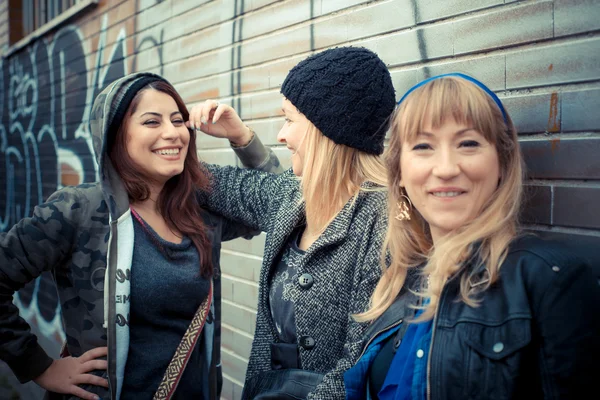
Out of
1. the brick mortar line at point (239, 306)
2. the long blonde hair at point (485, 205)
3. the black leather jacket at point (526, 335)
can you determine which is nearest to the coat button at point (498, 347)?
the black leather jacket at point (526, 335)

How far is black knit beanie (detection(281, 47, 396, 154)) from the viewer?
1913 millimetres

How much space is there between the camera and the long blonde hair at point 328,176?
1940 mm

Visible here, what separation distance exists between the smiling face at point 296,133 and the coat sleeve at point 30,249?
2.82 ft

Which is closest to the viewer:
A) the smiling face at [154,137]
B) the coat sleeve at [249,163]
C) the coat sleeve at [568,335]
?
the coat sleeve at [568,335]

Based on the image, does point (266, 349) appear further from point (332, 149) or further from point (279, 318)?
point (332, 149)

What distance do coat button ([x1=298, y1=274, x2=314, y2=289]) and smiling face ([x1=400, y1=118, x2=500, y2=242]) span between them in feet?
1.61

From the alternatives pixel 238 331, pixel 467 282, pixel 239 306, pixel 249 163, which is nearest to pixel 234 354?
pixel 238 331

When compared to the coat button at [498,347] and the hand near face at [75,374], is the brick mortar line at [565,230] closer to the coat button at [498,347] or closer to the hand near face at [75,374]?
the coat button at [498,347]

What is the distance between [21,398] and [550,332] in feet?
15.2

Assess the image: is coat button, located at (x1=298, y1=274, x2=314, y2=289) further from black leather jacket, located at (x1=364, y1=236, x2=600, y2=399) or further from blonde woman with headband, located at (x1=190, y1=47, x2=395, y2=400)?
black leather jacket, located at (x1=364, y1=236, x2=600, y2=399)

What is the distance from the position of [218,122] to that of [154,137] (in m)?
0.35

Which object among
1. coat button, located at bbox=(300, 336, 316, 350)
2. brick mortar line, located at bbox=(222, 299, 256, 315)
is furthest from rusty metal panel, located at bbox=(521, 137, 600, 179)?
brick mortar line, located at bbox=(222, 299, 256, 315)

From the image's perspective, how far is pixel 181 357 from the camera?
220cm

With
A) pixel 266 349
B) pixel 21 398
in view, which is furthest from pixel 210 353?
pixel 21 398
